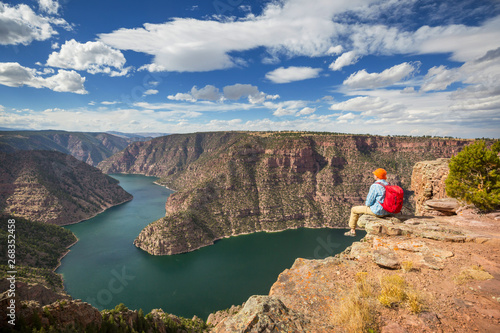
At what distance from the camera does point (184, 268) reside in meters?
83.8

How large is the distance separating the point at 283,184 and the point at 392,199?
433ft

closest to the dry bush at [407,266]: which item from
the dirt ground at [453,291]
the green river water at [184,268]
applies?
the dirt ground at [453,291]

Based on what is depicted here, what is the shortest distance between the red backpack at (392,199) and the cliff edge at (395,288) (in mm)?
970

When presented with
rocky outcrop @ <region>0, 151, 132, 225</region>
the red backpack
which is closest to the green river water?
rocky outcrop @ <region>0, 151, 132, 225</region>

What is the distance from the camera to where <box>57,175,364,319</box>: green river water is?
218 ft

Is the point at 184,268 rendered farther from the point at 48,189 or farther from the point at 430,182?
the point at 48,189

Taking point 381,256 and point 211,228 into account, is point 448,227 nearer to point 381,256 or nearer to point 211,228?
point 381,256

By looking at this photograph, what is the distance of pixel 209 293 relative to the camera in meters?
69.1

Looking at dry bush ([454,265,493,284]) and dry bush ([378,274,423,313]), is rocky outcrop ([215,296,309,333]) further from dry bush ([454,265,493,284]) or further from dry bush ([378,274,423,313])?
dry bush ([454,265,493,284])

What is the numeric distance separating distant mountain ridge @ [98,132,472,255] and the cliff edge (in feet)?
312

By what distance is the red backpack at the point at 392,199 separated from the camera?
12.7 meters

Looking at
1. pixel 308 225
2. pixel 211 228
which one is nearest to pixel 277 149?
pixel 308 225

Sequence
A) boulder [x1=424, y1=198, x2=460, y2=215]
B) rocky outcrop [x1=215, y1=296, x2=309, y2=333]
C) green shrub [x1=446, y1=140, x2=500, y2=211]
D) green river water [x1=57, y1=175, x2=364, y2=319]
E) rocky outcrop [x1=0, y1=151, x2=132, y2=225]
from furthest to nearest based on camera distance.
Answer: rocky outcrop [x1=0, y1=151, x2=132, y2=225] < green river water [x1=57, y1=175, x2=364, y2=319] < boulder [x1=424, y1=198, x2=460, y2=215] < green shrub [x1=446, y1=140, x2=500, y2=211] < rocky outcrop [x1=215, y1=296, x2=309, y2=333]

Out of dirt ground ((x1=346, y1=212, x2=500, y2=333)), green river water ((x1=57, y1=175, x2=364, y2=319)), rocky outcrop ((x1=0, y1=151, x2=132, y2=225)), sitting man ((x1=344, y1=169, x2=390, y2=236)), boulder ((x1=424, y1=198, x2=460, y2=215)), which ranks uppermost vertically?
sitting man ((x1=344, y1=169, x2=390, y2=236))
